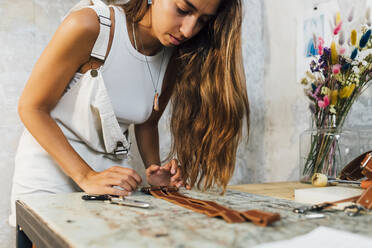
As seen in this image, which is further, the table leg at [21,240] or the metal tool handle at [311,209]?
the table leg at [21,240]

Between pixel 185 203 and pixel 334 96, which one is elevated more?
pixel 334 96

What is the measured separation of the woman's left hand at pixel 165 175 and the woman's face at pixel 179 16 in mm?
384

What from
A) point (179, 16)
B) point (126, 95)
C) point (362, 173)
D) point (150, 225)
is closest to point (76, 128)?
point (126, 95)

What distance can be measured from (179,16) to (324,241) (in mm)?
764

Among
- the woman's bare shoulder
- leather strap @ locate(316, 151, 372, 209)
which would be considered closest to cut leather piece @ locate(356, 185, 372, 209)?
leather strap @ locate(316, 151, 372, 209)

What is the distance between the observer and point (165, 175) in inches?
40.6

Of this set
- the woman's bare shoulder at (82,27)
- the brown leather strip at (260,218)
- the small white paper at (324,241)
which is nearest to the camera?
the small white paper at (324,241)

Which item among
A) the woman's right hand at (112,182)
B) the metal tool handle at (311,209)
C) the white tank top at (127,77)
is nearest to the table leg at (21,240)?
the woman's right hand at (112,182)

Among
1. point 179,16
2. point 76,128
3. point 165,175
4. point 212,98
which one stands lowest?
point 165,175

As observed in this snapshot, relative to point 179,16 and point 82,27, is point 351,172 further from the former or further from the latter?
point 82,27

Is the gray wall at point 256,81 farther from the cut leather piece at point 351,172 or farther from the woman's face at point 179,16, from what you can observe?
the woman's face at point 179,16

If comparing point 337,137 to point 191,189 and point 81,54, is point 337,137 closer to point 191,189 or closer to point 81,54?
point 191,189

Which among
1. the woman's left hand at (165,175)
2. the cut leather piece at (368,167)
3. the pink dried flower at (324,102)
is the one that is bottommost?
the woman's left hand at (165,175)

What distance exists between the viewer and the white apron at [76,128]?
98 centimetres
